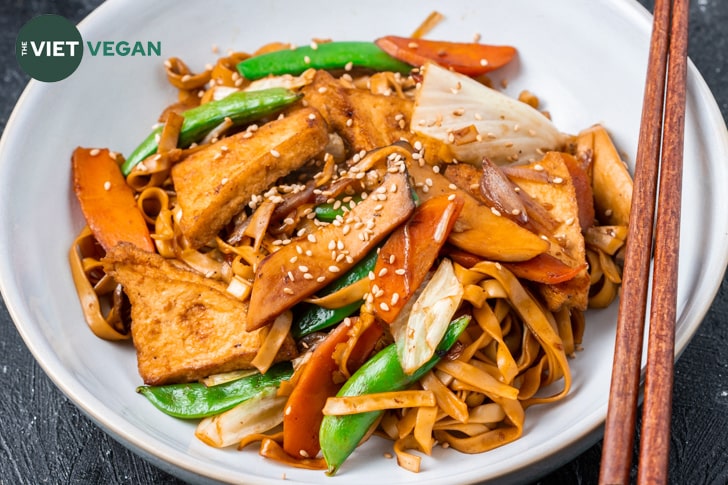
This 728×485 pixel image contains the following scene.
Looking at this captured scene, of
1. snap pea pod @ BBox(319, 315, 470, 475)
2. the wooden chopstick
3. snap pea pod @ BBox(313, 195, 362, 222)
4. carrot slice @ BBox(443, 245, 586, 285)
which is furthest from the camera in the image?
snap pea pod @ BBox(313, 195, 362, 222)

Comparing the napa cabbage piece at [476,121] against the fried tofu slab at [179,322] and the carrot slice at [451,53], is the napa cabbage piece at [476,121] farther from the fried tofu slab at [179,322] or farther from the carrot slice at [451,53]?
the fried tofu slab at [179,322]

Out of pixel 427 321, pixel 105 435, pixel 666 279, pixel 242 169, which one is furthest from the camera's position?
pixel 105 435

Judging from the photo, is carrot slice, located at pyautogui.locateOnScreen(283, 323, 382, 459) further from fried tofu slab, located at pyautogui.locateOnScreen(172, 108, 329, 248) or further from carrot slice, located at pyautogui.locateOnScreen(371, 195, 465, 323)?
fried tofu slab, located at pyautogui.locateOnScreen(172, 108, 329, 248)

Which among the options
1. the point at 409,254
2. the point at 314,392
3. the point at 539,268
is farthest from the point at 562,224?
the point at 314,392

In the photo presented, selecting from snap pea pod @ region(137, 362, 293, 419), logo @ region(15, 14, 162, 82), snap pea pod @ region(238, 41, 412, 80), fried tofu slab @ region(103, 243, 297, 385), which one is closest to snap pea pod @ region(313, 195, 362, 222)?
fried tofu slab @ region(103, 243, 297, 385)

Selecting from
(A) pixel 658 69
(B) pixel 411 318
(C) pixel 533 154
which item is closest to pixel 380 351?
(B) pixel 411 318

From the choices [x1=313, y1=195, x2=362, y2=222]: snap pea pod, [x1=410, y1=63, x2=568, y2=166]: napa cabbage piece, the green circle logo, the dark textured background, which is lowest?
the dark textured background

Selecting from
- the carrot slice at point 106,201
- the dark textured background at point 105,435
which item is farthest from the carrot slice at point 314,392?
the carrot slice at point 106,201

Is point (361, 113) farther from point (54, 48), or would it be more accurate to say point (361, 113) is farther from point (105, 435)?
point (105, 435)
